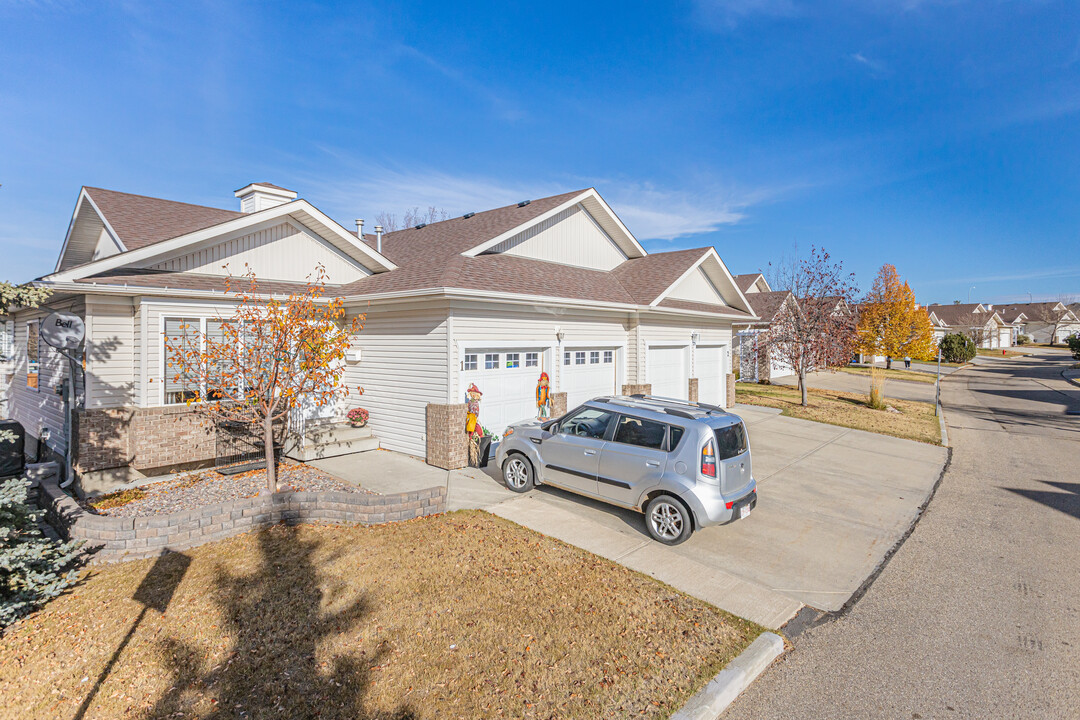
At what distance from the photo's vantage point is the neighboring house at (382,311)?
884 cm

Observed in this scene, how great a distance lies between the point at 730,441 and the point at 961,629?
113 inches

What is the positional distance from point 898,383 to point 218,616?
3385 centimetres

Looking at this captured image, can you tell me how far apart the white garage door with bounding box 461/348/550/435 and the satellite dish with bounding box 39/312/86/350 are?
20.3 ft

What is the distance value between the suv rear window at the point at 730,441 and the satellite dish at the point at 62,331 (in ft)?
32.5

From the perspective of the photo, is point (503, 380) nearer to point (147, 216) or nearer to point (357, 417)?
point (357, 417)

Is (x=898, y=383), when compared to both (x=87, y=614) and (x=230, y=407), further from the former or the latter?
(x=87, y=614)

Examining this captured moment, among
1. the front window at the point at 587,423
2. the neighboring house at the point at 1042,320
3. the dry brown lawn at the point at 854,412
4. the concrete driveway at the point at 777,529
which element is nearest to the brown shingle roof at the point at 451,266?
the front window at the point at 587,423

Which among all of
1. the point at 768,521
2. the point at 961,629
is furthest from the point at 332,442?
the point at 961,629

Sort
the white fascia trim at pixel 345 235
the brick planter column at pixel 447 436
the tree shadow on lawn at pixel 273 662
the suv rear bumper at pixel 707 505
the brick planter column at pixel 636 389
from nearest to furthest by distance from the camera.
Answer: the tree shadow on lawn at pixel 273 662, the suv rear bumper at pixel 707 505, the brick planter column at pixel 447 436, the white fascia trim at pixel 345 235, the brick planter column at pixel 636 389

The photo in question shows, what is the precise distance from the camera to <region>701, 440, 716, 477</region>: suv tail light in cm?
643

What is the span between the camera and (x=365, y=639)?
4445 mm

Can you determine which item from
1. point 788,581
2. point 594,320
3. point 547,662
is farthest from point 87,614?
point 594,320

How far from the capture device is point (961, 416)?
60.4 ft

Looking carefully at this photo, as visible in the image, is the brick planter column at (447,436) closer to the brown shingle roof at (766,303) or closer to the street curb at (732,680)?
the street curb at (732,680)
